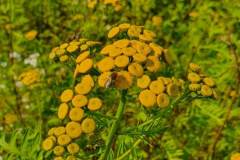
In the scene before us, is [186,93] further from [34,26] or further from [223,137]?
[34,26]

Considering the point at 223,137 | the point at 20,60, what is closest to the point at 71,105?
the point at 223,137

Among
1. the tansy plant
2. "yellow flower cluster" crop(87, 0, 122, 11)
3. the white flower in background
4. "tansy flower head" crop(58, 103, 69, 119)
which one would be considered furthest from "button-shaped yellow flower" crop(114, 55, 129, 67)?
the white flower in background

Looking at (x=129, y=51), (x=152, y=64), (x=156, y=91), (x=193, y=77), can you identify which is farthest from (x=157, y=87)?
(x=193, y=77)

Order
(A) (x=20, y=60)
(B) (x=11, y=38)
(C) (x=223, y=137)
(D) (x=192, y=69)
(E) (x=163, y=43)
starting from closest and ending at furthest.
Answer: (D) (x=192, y=69) → (C) (x=223, y=137) → (B) (x=11, y=38) → (A) (x=20, y=60) → (E) (x=163, y=43)

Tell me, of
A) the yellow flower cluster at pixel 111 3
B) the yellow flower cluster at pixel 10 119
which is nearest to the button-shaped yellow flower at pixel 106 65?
the yellow flower cluster at pixel 10 119

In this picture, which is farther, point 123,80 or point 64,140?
point 64,140

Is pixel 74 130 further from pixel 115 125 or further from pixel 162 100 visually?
pixel 162 100

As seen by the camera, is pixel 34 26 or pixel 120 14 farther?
pixel 34 26
